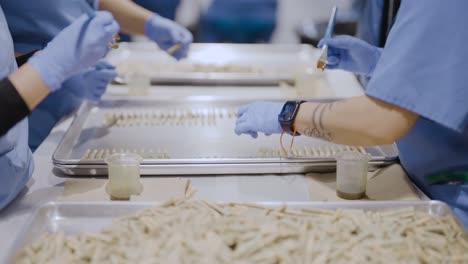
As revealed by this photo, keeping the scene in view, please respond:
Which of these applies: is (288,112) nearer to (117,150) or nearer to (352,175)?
(352,175)

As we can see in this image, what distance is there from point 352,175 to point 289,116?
23 cm

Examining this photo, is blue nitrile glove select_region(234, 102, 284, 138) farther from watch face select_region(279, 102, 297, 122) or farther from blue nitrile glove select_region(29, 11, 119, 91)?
blue nitrile glove select_region(29, 11, 119, 91)

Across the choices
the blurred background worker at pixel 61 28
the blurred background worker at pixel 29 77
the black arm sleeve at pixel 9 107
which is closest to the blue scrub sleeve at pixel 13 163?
the blurred background worker at pixel 29 77

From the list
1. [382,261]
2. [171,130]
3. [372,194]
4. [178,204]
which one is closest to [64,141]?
[171,130]

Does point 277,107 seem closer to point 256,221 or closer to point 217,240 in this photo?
point 256,221

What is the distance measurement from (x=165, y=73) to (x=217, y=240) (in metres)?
1.66

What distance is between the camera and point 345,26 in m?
4.07

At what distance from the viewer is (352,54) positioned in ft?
5.33

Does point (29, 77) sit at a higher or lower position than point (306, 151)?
higher

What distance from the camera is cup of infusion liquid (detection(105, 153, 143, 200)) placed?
1300mm

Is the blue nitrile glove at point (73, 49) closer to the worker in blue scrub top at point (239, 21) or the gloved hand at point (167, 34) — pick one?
the gloved hand at point (167, 34)

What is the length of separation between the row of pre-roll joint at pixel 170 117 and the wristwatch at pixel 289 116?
0.56 metres

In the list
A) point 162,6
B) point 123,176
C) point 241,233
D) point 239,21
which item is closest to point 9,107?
point 123,176

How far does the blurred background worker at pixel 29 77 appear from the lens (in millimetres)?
1071
